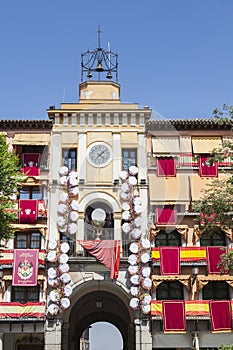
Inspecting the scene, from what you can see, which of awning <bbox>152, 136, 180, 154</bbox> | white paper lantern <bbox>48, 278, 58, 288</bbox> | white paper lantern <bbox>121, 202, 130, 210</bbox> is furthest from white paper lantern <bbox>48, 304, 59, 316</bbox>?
awning <bbox>152, 136, 180, 154</bbox>

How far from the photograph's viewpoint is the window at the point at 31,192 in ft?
104

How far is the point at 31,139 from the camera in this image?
3216 cm

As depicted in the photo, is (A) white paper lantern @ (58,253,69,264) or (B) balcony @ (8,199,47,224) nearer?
(A) white paper lantern @ (58,253,69,264)

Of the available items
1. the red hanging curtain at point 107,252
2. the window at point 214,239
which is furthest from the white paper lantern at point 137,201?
the window at point 214,239

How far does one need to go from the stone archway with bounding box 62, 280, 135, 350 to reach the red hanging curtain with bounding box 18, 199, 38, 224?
486 centimetres

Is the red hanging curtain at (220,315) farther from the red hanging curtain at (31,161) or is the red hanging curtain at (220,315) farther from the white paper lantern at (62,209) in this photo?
the red hanging curtain at (31,161)

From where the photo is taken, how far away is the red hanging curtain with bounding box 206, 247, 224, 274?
29583 millimetres

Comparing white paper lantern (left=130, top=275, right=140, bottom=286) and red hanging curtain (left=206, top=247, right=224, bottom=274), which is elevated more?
red hanging curtain (left=206, top=247, right=224, bottom=274)

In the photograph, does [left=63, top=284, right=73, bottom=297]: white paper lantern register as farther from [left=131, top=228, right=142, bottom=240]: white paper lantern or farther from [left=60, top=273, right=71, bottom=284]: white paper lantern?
[left=131, top=228, right=142, bottom=240]: white paper lantern

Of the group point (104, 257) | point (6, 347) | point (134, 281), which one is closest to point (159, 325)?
point (134, 281)

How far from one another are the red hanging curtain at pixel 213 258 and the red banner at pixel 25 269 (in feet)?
32.2

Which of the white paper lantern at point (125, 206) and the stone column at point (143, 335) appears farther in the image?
the white paper lantern at point (125, 206)

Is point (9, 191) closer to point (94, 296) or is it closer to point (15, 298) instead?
point (15, 298)

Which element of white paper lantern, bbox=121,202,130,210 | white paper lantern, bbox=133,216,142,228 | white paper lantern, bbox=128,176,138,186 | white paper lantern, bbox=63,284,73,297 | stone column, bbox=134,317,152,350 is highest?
white paper lantern, bbox=128,176,138,186
